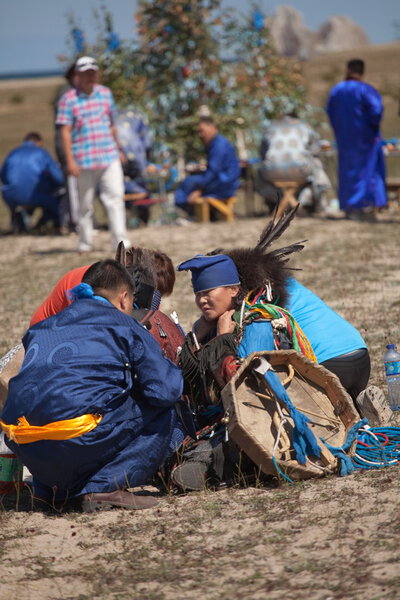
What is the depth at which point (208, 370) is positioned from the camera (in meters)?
3.97

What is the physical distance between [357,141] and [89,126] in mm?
3566

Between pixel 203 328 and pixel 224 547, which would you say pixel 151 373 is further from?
pixel 224 547

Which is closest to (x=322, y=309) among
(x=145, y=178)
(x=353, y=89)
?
(x=353, y=89)

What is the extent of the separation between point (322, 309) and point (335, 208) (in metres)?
8.78

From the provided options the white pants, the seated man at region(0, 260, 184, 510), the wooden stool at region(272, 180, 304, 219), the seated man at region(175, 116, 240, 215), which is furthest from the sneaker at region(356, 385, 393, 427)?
the wooden stool at region(272, 180, 304, 219)

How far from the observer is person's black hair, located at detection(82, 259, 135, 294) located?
12.4 feet

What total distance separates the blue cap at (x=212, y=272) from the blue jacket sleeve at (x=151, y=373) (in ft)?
1.65

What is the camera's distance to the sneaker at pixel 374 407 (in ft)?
13.8

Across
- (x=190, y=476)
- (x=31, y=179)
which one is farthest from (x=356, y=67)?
(x=190, y=476)

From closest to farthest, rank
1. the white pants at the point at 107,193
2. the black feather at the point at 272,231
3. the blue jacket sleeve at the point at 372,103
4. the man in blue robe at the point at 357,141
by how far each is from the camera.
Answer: the black feather at the point at 272,231 < the white pants at the point at 107,193 < the blue jacket sleeve at the point at 372,103 < the man in blue robe at the point at 357,141

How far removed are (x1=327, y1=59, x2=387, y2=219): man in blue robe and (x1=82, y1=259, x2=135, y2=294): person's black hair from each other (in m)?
7.83

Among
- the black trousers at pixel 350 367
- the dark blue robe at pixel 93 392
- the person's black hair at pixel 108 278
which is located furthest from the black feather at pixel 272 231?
the dark blue robe at pixel 93 392

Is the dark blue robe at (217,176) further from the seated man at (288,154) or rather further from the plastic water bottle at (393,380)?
the plastic water bottle at (393,380)

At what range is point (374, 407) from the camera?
13.7ft
